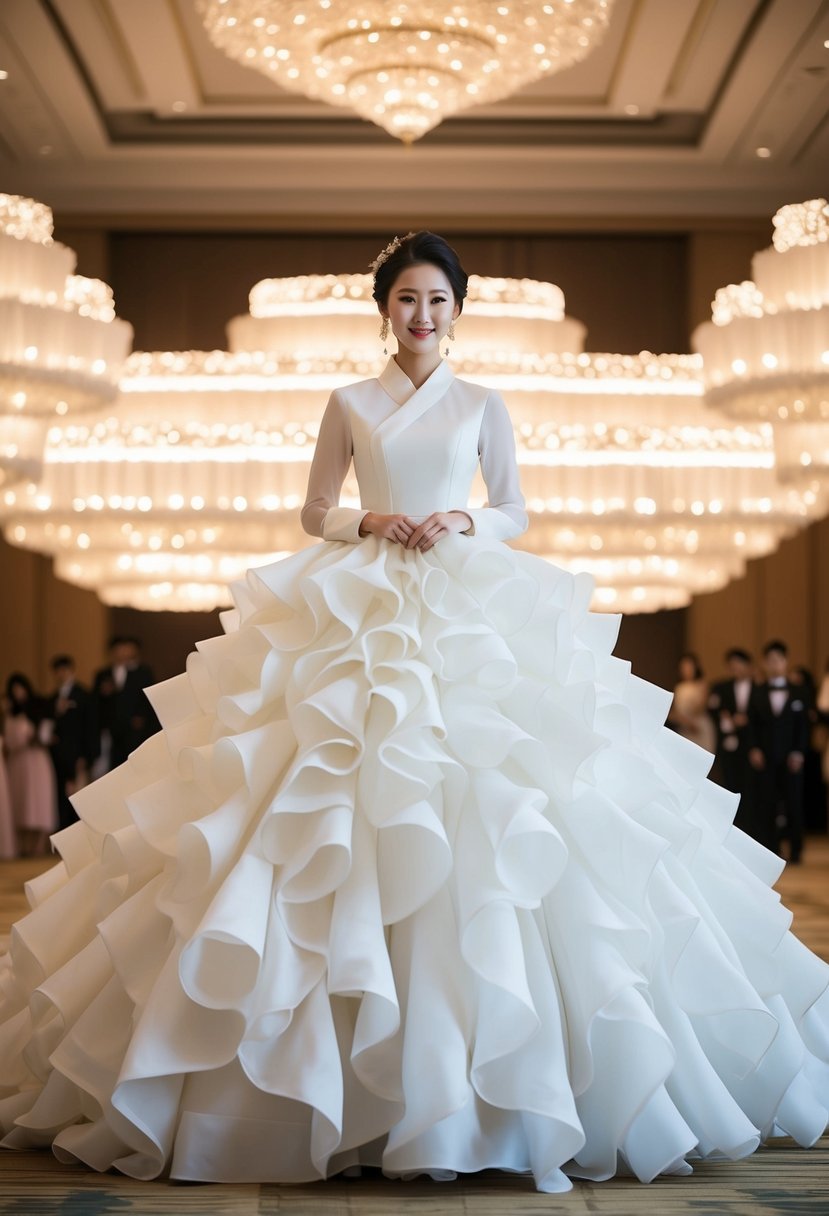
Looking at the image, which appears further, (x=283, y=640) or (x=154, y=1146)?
(x=283, y=640)

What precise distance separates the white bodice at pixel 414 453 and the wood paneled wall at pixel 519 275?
11.6m

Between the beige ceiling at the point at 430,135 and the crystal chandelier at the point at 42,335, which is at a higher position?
the beige ceiling at the point at 430,135

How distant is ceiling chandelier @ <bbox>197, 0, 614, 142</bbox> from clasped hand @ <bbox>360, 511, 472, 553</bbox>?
6142 mm

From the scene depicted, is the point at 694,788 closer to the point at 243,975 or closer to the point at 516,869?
the point at 516,869

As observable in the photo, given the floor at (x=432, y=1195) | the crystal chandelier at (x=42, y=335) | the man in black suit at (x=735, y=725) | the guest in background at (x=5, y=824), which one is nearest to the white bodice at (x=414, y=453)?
the floor at (x=432, y=1195)

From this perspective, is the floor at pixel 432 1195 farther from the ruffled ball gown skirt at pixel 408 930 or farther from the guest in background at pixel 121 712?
the guest in background at pixel 121 712

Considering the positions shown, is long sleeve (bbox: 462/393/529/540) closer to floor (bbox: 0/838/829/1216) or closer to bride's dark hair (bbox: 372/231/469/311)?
bride's dark hair (bbox: 372/231/469/311)

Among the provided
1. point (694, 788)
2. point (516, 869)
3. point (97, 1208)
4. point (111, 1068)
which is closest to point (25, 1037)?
point (111, 1068)

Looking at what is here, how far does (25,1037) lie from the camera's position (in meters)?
3.10

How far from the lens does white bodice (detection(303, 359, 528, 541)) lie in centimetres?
332

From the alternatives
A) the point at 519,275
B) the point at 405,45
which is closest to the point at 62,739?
the point at 405,45

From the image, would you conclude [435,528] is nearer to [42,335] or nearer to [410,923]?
[410,923]

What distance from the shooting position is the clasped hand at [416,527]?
3.19 meters

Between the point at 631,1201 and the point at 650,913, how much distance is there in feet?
1.63
